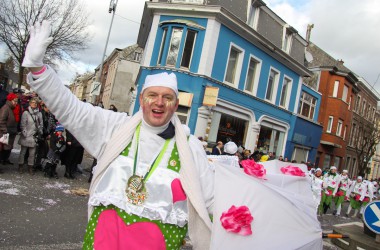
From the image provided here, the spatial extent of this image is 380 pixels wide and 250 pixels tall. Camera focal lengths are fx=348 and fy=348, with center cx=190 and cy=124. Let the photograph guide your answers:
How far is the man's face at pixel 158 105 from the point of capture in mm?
2449

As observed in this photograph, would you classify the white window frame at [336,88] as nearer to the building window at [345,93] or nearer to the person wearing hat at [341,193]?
the building window at [345,93]

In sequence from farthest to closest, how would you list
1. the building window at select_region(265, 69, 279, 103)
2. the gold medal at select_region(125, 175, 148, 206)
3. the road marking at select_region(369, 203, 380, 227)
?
the building window at select_region(265, 69, 279, 103) < the road marking at select_region(369, 203, 380, 227) < the gold medal at select_region(125, 175, 148, 206)

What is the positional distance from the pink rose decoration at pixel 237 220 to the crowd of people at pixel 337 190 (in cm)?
1030

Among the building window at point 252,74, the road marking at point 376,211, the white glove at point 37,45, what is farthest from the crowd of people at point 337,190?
the white glove at point 37,45

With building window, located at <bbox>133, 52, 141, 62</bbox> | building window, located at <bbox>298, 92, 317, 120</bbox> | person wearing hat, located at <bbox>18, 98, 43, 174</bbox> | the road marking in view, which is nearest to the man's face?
the road marking

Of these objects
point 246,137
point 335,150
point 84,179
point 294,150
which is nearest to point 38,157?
point 84,179

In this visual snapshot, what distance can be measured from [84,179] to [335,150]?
29.1m

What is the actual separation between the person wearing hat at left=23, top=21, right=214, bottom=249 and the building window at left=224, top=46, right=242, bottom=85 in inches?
647

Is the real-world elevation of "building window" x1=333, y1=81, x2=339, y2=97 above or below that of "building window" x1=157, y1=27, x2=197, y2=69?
above

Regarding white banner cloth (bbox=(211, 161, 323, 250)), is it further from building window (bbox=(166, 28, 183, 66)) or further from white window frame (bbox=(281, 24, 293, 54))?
white window frame (bbox=(281, 24, 293, 54))

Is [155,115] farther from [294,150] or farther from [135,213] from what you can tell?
[294,150]

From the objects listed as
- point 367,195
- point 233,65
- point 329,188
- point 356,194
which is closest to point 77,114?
point 329,188

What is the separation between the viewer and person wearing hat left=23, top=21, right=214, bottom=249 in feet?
7.22

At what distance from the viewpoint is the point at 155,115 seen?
245cm
